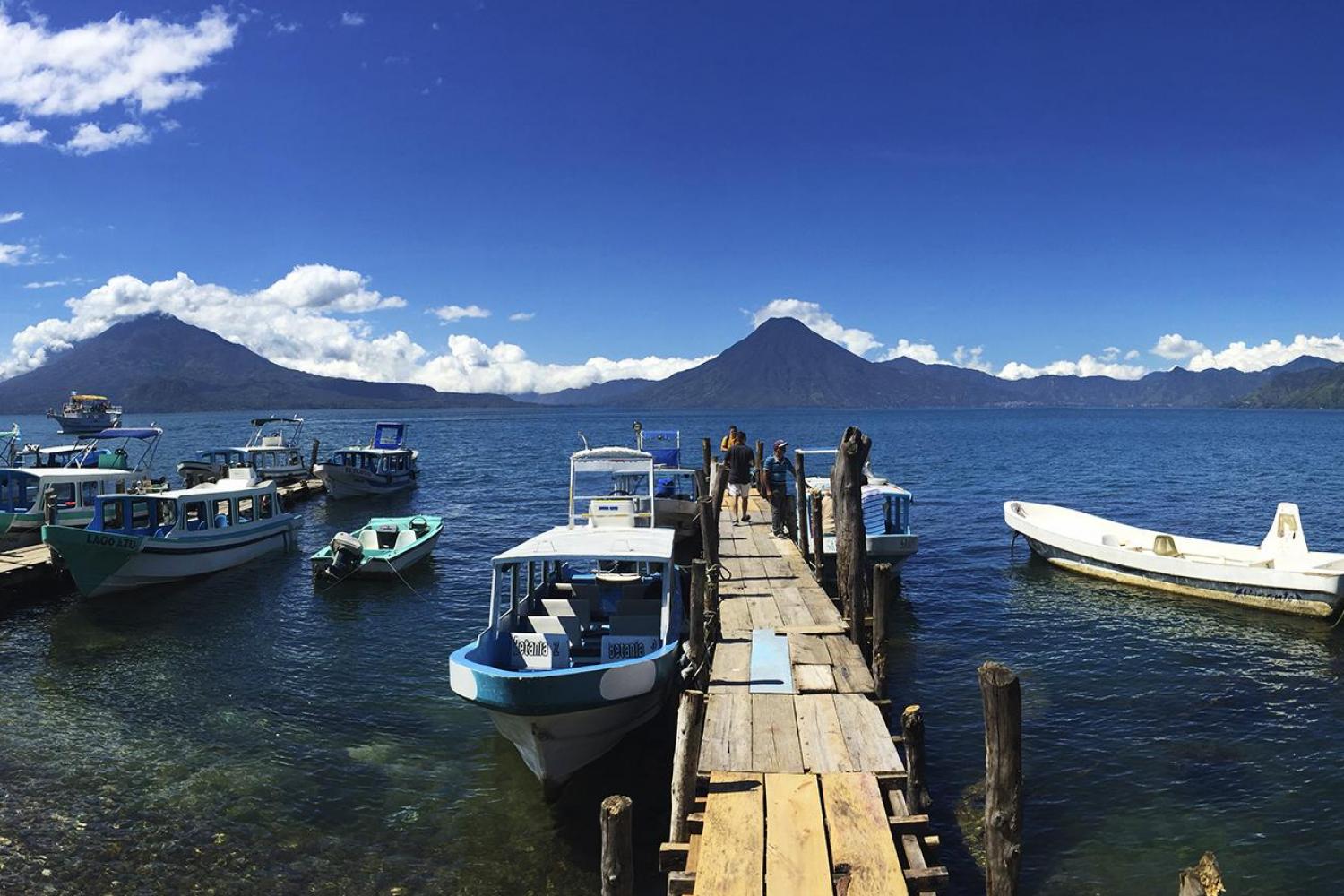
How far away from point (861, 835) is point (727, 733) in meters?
2.81

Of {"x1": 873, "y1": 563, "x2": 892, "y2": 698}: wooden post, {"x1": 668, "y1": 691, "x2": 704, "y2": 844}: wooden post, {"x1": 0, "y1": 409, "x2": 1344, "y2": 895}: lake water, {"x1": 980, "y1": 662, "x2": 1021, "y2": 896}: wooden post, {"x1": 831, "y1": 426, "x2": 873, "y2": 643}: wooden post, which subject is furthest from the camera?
{"x1": 831, "y1": 426, "x2": 873, "y2": 643}: wooden post

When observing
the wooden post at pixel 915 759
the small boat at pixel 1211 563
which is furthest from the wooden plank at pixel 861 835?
the small boat at pixel 1211 563

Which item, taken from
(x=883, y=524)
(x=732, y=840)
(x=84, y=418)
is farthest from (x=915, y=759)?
(x=84, y=418)

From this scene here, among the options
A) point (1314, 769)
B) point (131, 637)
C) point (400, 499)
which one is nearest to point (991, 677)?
point (1314, 769)

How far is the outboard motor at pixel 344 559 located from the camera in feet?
91.6

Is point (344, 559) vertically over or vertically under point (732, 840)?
under

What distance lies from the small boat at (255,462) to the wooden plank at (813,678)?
148 feet

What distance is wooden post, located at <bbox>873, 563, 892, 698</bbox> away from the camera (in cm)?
1338

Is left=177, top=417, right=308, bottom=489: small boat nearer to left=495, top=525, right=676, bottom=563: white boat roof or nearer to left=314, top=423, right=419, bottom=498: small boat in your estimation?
left=314, top=423, right=419, bottom=498: small boat

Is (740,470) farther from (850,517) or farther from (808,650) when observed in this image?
(808,650)

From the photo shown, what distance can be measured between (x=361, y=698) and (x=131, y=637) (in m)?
9.17

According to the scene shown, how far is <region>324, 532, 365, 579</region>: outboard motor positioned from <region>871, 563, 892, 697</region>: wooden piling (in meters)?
19.8

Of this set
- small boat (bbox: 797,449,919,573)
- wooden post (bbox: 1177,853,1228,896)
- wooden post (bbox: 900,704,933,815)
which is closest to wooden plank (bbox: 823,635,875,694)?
wooden post (bbox: 900,704,933,815)

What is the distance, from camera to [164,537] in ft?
88.4
